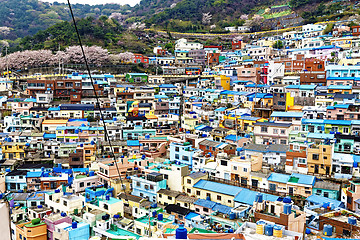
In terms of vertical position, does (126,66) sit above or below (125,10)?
below

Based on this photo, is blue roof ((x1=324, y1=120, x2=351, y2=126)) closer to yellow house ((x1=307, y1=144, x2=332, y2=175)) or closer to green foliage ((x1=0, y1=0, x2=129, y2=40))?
yellow house ((x1=307, y1=144, x2=332, y2=175))

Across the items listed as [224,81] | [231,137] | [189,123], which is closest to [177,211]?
[231,137]

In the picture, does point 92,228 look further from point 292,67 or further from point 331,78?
point 292,67

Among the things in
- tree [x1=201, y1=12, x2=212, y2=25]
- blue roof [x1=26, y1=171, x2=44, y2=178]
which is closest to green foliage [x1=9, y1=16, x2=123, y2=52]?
tree [x1=201, y1=12, x2=212, y2=25]

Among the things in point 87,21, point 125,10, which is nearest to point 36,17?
point 125,10

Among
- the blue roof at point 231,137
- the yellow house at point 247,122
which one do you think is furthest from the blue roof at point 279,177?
the yellow house at point 247,122

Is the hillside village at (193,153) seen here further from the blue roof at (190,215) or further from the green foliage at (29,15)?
the green foliage at (29,15)

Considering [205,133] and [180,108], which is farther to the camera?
[180,108]
